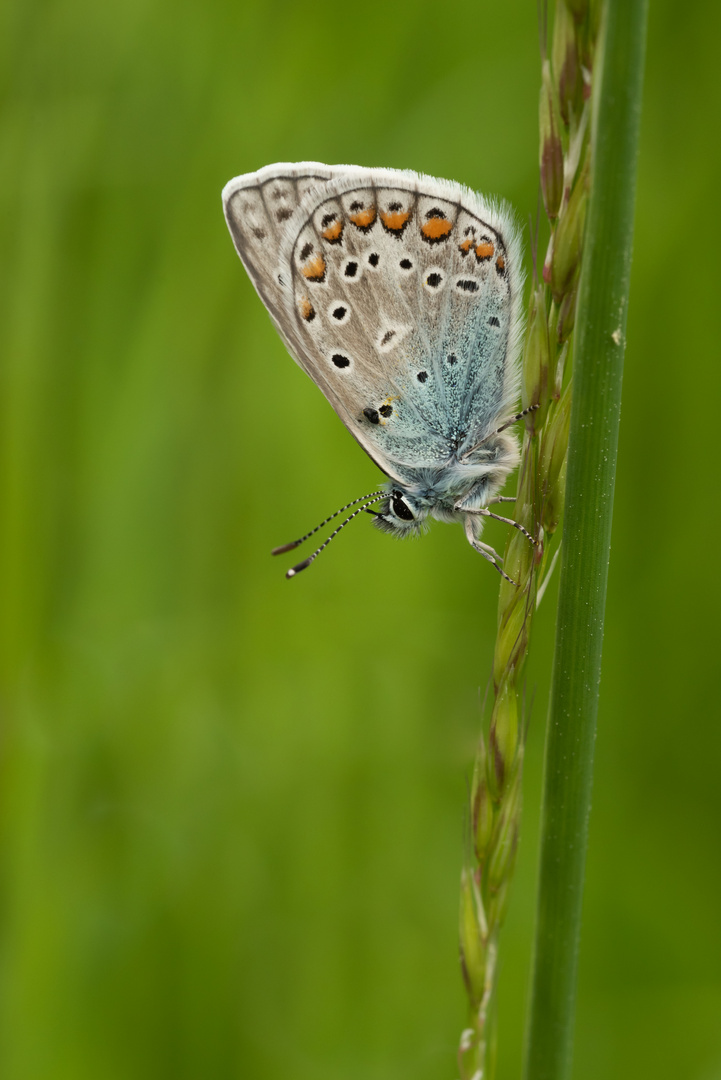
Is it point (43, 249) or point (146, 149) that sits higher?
point (146, 149)

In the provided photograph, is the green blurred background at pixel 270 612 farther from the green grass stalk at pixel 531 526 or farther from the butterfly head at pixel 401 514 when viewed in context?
the green grass stalk at pixel 531 526

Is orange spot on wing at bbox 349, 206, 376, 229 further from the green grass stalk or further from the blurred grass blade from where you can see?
the blurred grass blade

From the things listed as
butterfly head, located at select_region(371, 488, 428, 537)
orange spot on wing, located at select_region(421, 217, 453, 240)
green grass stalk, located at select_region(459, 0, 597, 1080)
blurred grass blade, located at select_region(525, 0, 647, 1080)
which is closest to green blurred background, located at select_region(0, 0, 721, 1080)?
butterfly head, located at select_region(371, 488, 428, 537)

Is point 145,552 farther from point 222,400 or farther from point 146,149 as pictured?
point 146,149

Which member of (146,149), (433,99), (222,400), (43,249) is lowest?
(222,400)

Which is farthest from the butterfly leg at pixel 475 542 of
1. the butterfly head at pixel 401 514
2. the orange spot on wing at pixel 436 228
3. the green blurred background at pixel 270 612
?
the orange spot on wing at pixel 436 228

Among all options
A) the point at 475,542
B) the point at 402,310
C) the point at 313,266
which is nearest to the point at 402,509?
the point at 475,542

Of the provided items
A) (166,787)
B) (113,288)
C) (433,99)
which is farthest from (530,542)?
(433,99)
